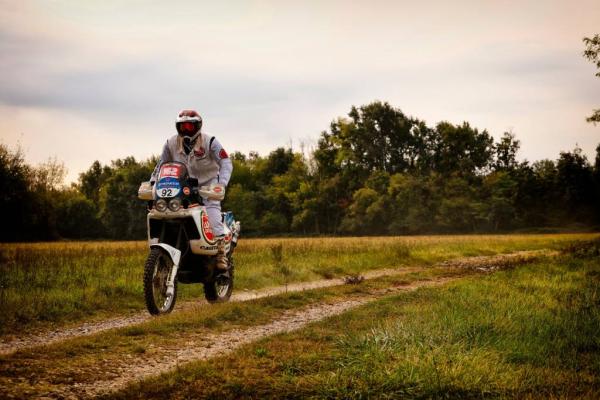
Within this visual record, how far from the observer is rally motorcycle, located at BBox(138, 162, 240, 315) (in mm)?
7758

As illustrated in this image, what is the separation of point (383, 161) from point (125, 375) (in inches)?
2751

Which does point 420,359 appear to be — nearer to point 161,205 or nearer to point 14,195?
point 161,205

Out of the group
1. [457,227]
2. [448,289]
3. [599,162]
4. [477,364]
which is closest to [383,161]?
[457,227]

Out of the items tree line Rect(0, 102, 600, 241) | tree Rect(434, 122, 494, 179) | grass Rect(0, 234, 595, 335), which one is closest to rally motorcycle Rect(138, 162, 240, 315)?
grass Rect(0, 234, 595, 335)

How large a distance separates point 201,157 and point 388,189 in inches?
2266

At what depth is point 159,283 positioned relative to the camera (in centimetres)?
788

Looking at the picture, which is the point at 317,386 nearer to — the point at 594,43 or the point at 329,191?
the point at 594,43

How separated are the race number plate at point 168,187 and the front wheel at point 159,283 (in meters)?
0.86

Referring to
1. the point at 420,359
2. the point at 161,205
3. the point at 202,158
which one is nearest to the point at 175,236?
the point at 161,205

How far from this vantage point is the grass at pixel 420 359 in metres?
3.90

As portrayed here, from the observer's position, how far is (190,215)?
7910 mm

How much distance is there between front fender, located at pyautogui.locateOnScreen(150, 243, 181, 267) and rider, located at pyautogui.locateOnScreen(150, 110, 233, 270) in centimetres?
88

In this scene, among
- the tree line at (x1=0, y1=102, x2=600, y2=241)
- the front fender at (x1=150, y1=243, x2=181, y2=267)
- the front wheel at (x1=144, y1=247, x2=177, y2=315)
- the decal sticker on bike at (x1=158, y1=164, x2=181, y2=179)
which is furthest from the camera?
the tree line at (x1=0, y1=102, x2=600, y2=241)

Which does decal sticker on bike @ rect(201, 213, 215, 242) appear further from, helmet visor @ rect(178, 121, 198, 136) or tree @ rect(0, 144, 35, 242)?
tree @ rect(0, 144, 35, 242)
